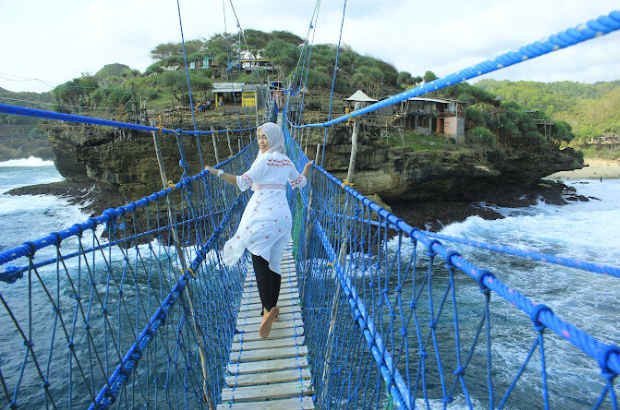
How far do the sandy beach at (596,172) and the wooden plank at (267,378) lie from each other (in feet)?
86.1

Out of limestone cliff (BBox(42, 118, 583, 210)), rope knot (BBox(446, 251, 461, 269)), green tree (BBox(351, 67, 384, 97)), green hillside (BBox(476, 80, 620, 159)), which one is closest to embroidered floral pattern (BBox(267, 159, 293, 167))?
rope knot (BBox(446, 251, 461, 269))

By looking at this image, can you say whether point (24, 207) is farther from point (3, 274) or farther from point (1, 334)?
point (3, 274)

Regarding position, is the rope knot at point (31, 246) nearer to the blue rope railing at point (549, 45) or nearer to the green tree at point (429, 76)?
the blue rope railing at point (549, 45)

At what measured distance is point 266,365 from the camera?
6.37 ft

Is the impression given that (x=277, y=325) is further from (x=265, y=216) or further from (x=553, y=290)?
(x=553, y=290)

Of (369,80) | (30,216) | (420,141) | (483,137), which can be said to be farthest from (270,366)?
(369,80)

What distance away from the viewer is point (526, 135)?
16469 mm

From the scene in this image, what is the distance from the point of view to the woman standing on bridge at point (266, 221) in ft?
6.31

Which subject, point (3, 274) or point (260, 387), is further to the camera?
point (260, 387)

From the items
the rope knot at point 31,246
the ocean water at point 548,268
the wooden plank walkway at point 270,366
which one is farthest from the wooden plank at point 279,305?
the ocean water at point 548,268

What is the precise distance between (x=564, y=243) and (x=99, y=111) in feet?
54.6

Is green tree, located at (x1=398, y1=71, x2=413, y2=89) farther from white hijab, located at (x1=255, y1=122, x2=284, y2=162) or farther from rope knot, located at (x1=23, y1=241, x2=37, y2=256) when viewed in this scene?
A: rope knot, located at (x1=23, y1=241, x2=37, y2=256)

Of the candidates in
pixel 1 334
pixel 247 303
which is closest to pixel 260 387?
pixel 247 303

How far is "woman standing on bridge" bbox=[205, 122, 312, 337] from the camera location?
6.31 ft
